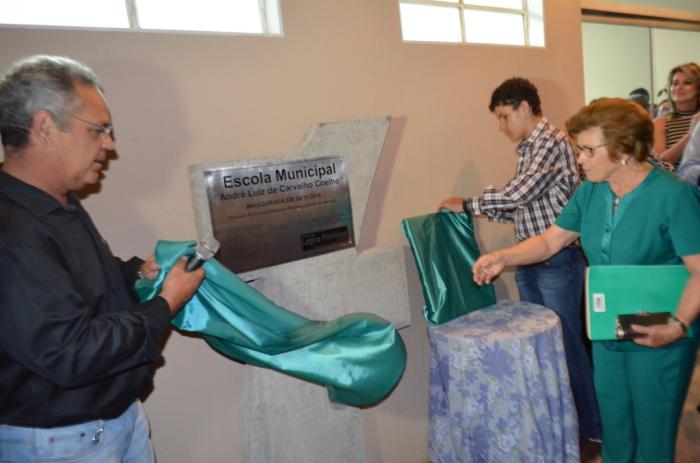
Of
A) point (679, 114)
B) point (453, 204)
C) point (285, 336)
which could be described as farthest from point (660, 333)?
point (679, 114)

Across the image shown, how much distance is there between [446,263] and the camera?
2154 mm

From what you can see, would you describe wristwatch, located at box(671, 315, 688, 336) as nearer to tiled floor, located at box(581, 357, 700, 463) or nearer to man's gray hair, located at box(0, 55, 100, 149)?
tiled floor, located at box(581, 357, 700, 463)

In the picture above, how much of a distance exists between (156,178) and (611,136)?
143cm

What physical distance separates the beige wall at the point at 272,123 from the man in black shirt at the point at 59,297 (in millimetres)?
365

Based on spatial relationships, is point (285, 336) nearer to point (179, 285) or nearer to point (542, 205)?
point (179, 285)

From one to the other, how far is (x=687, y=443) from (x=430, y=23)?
2307 millimetres

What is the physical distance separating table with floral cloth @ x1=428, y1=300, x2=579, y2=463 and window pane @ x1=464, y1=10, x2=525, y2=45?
1.49 m

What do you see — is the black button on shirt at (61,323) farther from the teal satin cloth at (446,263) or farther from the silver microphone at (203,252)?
the teal satin cloth at (446,263)

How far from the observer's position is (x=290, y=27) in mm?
1863

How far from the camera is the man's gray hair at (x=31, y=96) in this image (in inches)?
43.3

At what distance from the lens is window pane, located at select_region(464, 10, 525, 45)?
8.66 feet

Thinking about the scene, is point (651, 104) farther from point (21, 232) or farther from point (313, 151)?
point (21, 232)

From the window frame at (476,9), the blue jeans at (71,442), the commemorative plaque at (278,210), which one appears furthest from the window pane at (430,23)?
the blue jeans at (71,442)

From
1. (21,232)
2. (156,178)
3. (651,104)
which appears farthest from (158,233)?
(651,104)
